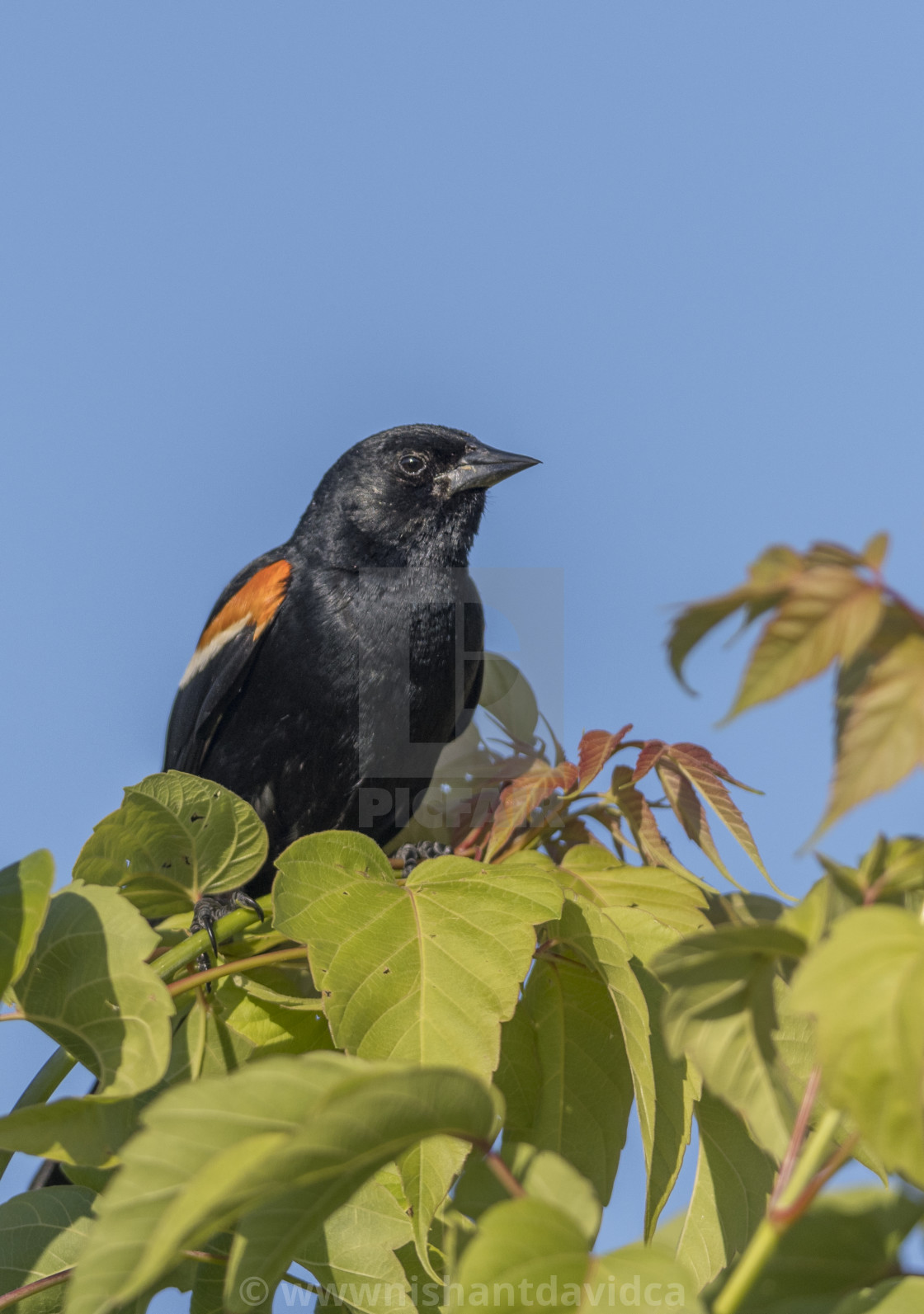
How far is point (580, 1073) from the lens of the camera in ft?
4.77

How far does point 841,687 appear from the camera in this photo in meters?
0.67

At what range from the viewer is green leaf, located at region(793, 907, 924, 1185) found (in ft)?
1.96

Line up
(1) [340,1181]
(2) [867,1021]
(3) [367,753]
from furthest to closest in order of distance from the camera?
(3) [367,753]
(1) [340,1181]
(2) [867,1021]

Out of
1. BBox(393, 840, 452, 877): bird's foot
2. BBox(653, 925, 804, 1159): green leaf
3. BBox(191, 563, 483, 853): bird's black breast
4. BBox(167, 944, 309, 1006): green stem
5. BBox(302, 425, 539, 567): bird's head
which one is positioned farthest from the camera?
BBox(302, 425, 539, 567): bird's head

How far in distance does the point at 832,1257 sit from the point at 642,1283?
21 cm

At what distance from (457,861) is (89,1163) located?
0.54 meters

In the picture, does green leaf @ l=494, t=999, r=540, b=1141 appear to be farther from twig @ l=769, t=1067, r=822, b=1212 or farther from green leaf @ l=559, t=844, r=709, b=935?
twig @ l=769, t=1067, r=822, b=1212

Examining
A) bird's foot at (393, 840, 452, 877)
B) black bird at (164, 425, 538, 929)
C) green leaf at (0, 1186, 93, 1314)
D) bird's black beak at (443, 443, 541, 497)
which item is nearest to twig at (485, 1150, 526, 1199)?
green leaf at (0, 1186, 93, 1314)

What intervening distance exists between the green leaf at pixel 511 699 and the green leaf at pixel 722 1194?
0.84m

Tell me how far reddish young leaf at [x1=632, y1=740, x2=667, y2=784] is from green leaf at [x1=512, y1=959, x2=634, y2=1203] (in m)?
0.28

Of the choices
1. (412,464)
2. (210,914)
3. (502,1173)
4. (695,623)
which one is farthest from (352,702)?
(695,623)

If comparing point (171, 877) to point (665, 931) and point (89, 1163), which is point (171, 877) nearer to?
point (89, 1163)

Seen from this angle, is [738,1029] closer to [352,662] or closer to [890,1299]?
[890,1299]

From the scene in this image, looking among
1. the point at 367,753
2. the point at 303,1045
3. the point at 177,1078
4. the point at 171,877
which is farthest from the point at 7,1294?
the point at 367,753
